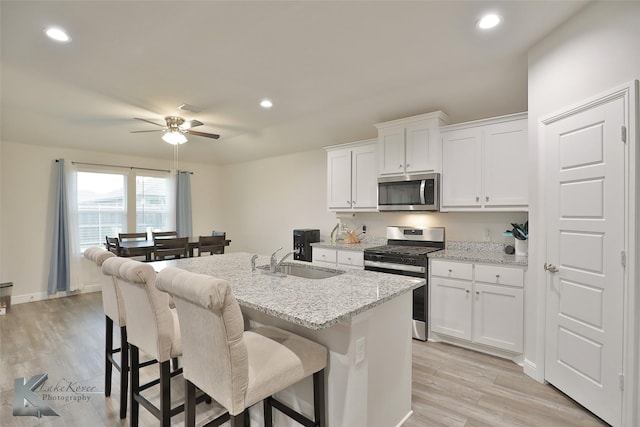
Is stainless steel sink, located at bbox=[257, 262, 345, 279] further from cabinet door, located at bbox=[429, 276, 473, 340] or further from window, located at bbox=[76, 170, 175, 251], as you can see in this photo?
window, located at bbox=[76, 170, 175, 251]

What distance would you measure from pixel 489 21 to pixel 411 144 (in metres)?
1.59

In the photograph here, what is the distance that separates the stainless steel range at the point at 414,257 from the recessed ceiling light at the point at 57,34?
3341 mm

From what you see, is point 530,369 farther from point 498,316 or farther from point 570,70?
point 570,70

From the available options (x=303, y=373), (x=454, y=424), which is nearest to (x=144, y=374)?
(x=303, y=373)

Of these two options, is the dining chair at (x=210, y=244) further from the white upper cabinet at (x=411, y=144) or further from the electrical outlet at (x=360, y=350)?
the electrical outlet at (x=360, y=350)

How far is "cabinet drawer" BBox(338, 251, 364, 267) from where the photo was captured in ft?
12.8

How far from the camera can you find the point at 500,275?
9.49 feet

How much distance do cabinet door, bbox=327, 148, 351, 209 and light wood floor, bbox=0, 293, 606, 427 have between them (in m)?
2.09

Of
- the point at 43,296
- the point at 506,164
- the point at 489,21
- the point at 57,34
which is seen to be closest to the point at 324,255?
the point at 506,164

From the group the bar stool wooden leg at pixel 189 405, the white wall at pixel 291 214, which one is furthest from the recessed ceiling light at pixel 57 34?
the white wall at pixel 291 214

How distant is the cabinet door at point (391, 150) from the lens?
3.78 m

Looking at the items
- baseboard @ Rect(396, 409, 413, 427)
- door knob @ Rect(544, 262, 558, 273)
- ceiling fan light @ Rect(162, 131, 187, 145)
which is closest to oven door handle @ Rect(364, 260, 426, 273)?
door knob @ Rect(544, 262, 558, 273)

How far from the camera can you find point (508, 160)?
10.2ft

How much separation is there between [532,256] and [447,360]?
120 cm
